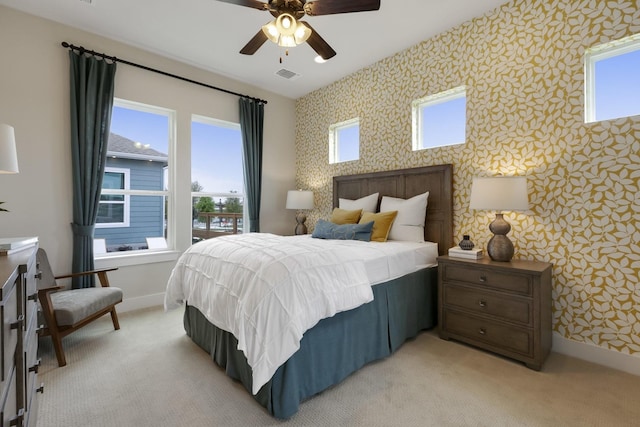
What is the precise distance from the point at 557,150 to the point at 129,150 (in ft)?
14.6

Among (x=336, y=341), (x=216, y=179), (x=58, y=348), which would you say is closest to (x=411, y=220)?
(x=336, y=341)

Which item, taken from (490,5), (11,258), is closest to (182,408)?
(11,258)

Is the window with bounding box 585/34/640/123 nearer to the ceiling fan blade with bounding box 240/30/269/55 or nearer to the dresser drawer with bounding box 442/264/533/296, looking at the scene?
the dresser drawer with bounding box 442/264/533/296

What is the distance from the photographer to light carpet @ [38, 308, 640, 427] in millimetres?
1678

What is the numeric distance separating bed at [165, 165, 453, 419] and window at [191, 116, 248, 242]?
180 cm

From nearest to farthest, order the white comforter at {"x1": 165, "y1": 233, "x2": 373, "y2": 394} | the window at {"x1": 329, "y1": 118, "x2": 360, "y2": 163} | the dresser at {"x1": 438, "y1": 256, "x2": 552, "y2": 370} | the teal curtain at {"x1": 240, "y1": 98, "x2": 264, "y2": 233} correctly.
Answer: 1. the white comforter at {"x1": 165, "y1": 233, "x2": 373, "y2": 394}
2. the dresser at {"x1": 438, "y1": 256, "x2": 552, "y2": 370}
3. the window at {"x1": 329, "y1": 118, "x2": 360, "y2": 163}
4. the teal curtain at {"x1": 240, "y1": 98, "x2": 264, "y2": 233}

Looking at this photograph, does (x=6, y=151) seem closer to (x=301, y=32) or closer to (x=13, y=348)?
(x=13, y=348)

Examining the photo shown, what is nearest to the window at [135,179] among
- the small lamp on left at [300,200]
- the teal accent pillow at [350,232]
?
the small lamp on left at [300,200]

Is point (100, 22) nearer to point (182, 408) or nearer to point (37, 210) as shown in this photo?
point (37, 210)

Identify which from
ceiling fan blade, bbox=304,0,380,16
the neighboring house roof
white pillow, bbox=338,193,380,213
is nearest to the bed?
white pillow, bbox=338,193,380,213

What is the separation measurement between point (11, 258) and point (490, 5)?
395 cm

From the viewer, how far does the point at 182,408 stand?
177 centimetres

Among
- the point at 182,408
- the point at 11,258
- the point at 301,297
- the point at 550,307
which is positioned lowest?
the point at 182,408

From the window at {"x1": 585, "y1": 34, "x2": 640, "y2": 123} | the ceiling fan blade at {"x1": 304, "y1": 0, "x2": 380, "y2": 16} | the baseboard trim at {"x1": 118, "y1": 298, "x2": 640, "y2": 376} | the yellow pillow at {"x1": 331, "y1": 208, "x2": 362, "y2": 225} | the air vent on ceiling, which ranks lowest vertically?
the baseboard trim at {"x1": 118, "y1": 298, "x2": 640, "y2": 376}
